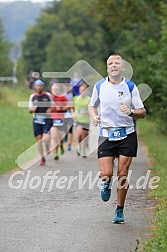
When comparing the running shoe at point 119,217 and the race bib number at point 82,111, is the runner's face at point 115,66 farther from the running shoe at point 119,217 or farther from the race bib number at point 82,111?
the race bib number at point 82,111

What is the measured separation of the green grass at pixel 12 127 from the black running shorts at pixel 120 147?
21.6 feet

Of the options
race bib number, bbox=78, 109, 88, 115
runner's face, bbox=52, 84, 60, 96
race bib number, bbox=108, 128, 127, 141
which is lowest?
race bib number, bbox=78, 109, 88, 115

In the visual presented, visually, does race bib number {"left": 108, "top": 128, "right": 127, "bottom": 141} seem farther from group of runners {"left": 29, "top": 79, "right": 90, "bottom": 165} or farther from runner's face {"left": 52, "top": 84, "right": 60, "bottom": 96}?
runner's face {"left": 52, "top": 84, "right": 60, "bottom": 96}

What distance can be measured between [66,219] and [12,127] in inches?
846

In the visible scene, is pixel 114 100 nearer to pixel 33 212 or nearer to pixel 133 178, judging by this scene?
pixel 33 212

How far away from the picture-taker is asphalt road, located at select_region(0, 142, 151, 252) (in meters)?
9.41

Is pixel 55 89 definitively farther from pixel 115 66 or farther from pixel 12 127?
pixel 12 127

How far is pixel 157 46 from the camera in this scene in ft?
84.7

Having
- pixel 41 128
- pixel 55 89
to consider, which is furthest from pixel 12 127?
pixel 41 128

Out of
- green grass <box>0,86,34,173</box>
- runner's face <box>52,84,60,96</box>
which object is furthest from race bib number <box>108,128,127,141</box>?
runner's face <box>52,84,60,96</box>

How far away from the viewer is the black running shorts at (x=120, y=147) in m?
10.9

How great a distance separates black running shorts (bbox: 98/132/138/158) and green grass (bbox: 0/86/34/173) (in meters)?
6.58

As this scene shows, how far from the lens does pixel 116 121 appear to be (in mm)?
10852

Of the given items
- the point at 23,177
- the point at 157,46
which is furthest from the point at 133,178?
the point at 157,46
